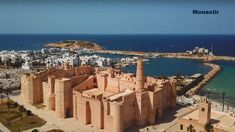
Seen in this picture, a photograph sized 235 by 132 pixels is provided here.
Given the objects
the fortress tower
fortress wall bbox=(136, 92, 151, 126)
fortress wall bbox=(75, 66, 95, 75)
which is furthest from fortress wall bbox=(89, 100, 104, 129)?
fortress wall bbox=(75, 66, 95, 75)

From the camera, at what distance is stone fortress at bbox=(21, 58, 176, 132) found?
3165 cm

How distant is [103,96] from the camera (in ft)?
116

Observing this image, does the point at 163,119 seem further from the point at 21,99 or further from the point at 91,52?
the point at 91,52

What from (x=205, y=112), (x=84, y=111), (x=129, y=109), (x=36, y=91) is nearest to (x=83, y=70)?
(x=36, y=91)

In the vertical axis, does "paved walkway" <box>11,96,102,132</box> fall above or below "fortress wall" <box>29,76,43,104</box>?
below

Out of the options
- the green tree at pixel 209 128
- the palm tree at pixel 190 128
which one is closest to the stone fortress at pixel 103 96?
the palm tree at pixel 190 128

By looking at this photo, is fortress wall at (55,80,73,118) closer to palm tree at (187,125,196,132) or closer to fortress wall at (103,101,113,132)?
fortress wall at (103,101,113,132)

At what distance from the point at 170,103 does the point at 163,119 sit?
391cm

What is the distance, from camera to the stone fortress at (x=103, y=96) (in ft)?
104

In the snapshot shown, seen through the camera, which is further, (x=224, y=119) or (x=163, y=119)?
(x=163, y=119)

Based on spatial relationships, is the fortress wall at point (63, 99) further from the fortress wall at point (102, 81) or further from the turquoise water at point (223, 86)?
the turquoise water at point (223, 86)

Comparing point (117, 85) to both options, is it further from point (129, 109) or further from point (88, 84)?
point (129, 109)

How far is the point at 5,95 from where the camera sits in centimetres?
4541

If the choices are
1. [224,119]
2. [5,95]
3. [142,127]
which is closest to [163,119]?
[142,127]
